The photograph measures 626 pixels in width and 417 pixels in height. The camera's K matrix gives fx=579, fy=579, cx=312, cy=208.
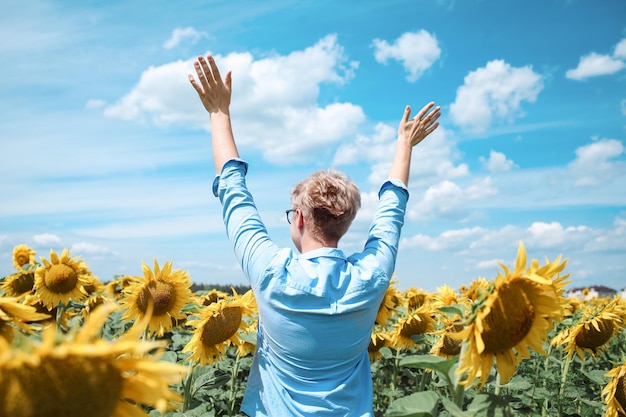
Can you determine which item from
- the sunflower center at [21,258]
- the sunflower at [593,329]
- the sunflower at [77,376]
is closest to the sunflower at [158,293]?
the sunflower at [77,376]

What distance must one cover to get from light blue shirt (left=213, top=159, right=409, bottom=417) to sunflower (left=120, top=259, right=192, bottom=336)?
1.69m

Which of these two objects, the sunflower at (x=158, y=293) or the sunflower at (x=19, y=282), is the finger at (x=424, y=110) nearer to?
the sunflower at (x=158, y=293)

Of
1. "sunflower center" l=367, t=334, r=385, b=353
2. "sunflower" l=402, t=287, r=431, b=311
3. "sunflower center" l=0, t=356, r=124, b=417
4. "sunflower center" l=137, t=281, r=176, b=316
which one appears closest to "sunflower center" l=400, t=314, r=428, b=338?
"sunflower center" l=367, t=334, r=385, b=353

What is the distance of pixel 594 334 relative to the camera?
15.4ft

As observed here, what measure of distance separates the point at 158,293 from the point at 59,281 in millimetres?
2059

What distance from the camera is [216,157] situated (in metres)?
3.09

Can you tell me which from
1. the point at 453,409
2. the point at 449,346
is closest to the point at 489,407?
the point at 453,409

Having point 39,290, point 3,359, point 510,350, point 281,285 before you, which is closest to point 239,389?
point 39,290

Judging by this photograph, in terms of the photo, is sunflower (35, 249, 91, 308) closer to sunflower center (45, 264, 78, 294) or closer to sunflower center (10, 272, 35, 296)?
sunflower center (45, 264, 78, 294)

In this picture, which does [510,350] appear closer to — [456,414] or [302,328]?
[456,414]

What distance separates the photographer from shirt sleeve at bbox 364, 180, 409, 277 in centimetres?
290

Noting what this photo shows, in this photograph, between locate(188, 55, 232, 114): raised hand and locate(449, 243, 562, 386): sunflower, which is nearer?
locate(449, 243, 562, 386): sunflower

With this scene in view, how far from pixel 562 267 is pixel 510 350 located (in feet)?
1.25

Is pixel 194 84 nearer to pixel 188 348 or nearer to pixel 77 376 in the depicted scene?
pixel 188 348
